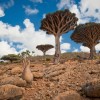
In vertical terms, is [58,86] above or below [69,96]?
above

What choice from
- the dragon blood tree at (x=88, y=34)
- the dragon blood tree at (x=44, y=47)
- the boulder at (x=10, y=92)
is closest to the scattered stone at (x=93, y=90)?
the boulder at (x=10, y=92)

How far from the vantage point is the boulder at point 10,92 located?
10.9 metres

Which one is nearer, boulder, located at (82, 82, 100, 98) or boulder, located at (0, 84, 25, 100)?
boulder, located at (82, 82, 100, 98)

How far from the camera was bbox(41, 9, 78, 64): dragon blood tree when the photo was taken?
26781 mm

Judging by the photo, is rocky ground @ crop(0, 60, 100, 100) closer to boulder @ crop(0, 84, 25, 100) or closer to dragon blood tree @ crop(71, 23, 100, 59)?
boulder @ crop(0, 84, 25, 100)

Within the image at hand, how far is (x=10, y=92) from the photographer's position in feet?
36.5

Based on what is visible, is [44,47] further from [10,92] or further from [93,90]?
[93,90]

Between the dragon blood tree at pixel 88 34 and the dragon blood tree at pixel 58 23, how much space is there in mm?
2377

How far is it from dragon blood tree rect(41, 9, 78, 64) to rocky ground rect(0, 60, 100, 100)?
10982 millimetres

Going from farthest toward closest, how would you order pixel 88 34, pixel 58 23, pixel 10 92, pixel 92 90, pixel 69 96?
pixel 88 34 → pixel 58 23 → pixel 10 92 → pixel 92 90 → pixel 69 96

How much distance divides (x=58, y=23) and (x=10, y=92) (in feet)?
54.7

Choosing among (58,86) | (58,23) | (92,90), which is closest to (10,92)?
(58,86)

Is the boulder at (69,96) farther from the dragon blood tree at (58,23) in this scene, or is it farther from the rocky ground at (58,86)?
the dragon blood tree at (58,23)

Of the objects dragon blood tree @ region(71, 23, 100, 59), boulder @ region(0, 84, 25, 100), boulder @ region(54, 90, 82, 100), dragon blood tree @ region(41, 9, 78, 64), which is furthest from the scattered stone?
dragon blood tree @ region(71, 23, 100, 59)
